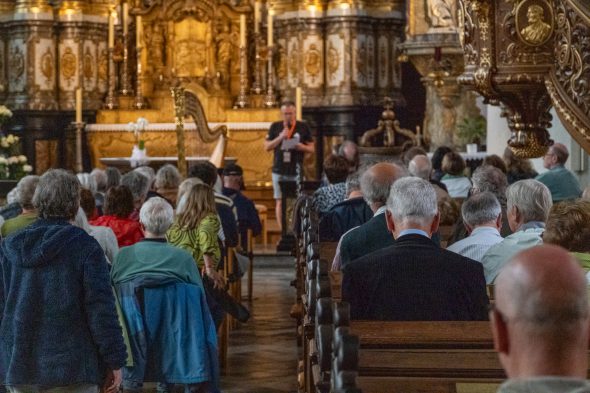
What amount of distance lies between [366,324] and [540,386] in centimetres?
275

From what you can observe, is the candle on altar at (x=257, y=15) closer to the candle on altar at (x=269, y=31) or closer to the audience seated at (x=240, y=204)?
the candle on altar at (x=269, y=31)

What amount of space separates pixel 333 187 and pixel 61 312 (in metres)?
5.46

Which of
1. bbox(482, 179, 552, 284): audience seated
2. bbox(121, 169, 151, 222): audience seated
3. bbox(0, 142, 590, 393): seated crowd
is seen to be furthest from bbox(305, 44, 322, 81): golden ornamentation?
bbox(482, 179, 552, 284): audience seated

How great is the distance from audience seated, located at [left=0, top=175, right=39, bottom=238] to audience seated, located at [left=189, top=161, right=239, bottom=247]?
3221 mm

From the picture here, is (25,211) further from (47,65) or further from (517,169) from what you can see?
(47,65)

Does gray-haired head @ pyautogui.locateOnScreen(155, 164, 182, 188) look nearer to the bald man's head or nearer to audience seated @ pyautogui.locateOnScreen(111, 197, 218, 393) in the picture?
audience seated @ pyautogui.locateOnScreen(111, 197, 218, 393)

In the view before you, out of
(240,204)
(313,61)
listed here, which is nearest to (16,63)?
(313,61)

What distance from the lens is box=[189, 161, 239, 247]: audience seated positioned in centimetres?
1116

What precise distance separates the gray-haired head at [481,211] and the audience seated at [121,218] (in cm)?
252

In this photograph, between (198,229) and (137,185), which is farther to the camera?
(137,185)

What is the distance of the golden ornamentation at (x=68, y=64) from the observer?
23422 millimetres


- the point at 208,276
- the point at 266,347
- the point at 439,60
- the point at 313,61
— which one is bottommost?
the point at 266,347

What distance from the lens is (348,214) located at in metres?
9.40

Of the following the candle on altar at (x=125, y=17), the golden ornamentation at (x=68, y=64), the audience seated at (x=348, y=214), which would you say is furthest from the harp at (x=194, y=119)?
Answer: the golden ornamentation at (x=68, y=64)
